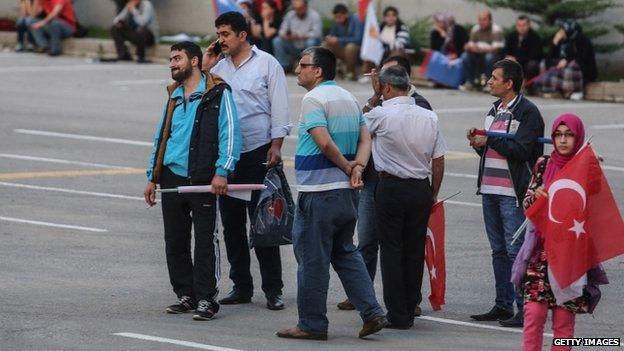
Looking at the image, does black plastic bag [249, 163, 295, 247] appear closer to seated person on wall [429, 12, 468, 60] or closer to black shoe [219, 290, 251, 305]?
black shoe [219, 290, 251, 305]

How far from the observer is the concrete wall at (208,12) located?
2850 cm

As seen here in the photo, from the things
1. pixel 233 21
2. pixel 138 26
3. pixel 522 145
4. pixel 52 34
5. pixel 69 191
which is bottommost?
pixel 52 34

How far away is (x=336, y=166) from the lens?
10.1 metres

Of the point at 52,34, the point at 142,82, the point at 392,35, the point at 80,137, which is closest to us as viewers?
the point at 80,137

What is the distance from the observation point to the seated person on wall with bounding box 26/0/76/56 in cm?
3394

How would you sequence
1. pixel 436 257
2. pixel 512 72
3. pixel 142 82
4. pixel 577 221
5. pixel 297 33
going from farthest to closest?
pixel 297 33
pixel 142 82
pixel 436 257
pixel 512 72
pixel 577 221

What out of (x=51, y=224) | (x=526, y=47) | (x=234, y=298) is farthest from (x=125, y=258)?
(x=526, y=47)

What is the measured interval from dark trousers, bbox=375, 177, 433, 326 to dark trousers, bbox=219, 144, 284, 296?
3.19ft

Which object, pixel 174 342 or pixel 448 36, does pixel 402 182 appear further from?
pixel 448 36

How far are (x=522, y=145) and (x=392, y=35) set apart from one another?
60.1 feet

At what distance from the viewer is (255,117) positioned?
11250 millimetres

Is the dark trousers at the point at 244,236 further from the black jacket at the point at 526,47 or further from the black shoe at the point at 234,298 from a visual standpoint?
the black jacket at the point at 526,47

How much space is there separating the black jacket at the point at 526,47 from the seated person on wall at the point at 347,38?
3299 mm

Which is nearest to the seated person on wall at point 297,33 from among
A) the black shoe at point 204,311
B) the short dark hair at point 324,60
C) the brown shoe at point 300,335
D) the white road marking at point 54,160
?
the white road marking at point 54,160
